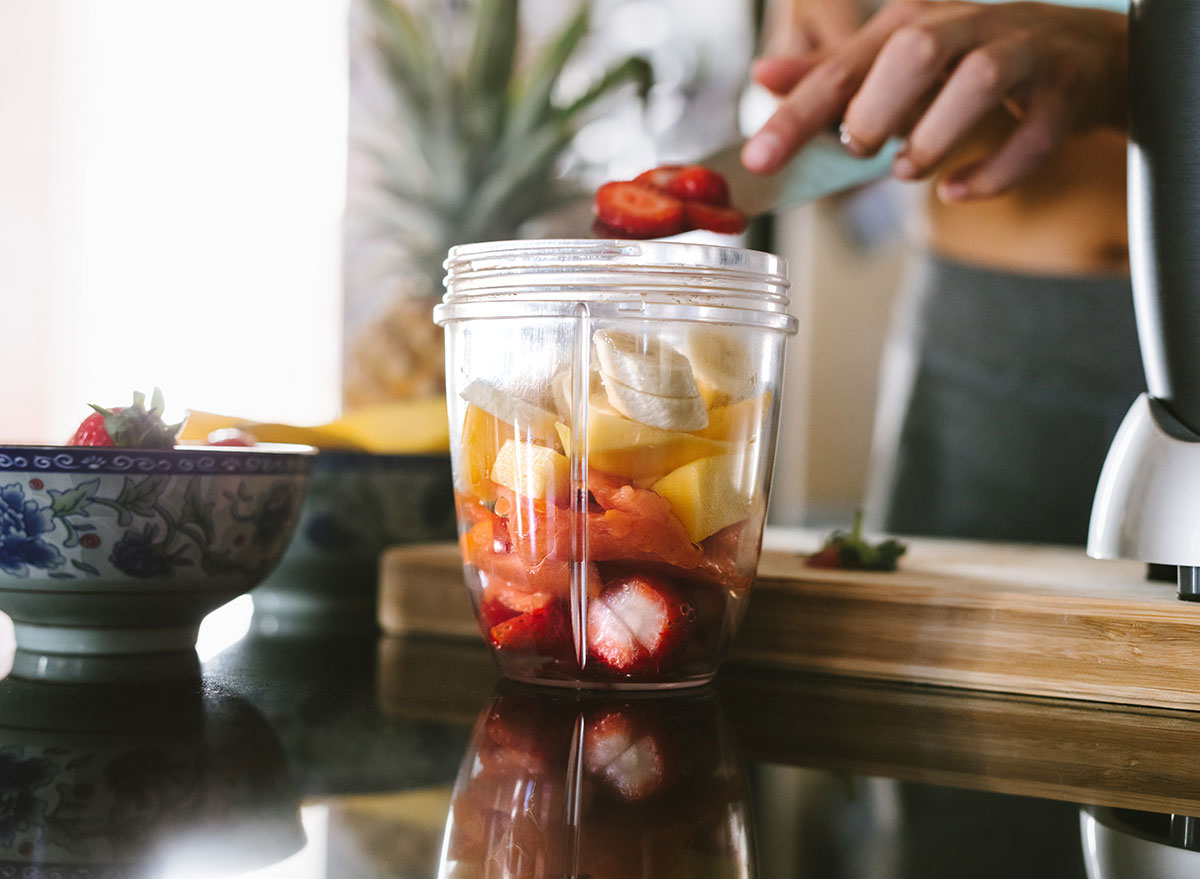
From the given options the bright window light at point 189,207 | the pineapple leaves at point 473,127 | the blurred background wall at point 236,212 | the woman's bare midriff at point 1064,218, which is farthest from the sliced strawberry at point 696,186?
the bright window light at point 189,207

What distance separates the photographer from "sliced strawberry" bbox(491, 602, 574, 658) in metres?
0.58

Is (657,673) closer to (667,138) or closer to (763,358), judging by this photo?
(763,358)

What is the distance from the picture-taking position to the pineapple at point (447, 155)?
2.07 meters

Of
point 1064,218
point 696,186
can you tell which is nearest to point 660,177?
point 696,186

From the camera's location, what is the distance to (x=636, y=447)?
0.56 m

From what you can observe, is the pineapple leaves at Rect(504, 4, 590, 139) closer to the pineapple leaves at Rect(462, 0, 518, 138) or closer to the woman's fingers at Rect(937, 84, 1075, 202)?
the pineapple leaves at Rect(462, 0, 518, 138)

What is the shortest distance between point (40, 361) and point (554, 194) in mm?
1308

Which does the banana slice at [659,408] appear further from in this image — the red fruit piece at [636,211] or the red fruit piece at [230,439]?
the red fruit piece at [230,439]

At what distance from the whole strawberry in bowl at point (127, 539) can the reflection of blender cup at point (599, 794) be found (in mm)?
214

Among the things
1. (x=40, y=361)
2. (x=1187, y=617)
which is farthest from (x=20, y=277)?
(x=1187, y=617)

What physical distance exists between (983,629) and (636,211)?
34 cm

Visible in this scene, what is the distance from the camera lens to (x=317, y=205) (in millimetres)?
2887

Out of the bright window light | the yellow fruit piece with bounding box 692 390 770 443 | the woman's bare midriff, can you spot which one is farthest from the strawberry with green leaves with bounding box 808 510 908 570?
the bright window light

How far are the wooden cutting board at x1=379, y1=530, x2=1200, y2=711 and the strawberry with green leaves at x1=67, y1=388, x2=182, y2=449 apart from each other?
240mm
